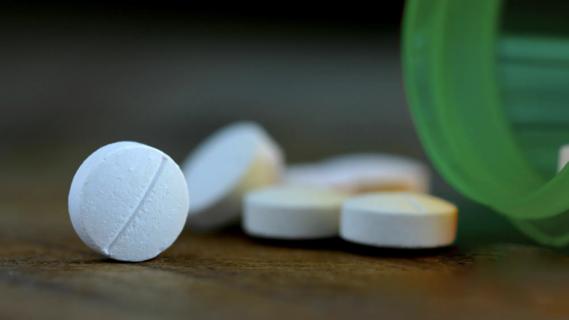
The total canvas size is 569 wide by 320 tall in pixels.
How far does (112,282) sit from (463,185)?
2.20 feet

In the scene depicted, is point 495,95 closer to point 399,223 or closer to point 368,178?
point 368,178

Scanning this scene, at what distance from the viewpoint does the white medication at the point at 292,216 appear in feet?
4.47

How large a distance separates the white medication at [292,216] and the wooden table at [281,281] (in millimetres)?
26

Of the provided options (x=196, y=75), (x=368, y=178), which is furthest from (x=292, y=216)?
(x=196, y=75)

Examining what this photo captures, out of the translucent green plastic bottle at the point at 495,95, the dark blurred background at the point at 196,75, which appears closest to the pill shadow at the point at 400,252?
the translucent green plastic bottle at the point at 495,95

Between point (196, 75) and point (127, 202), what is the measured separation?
2.29 metres

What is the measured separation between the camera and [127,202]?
1126 mm

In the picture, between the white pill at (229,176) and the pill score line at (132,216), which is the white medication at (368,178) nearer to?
the white pill at (229,176)

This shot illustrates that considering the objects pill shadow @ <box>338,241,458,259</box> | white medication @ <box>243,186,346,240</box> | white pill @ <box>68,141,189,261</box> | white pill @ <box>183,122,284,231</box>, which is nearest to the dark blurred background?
white pill @ <box>183,122,284,231</box>

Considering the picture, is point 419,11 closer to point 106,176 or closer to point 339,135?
point 106,176

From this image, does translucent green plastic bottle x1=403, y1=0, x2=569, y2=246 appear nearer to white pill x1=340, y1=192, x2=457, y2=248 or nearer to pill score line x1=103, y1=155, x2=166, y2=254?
white pill x1=340, y1=192, x2=457, y2=248

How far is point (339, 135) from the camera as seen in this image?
3.41 meters

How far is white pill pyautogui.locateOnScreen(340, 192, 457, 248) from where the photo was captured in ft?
4.09

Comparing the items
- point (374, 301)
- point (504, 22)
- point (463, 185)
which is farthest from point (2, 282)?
point (504, 22)
